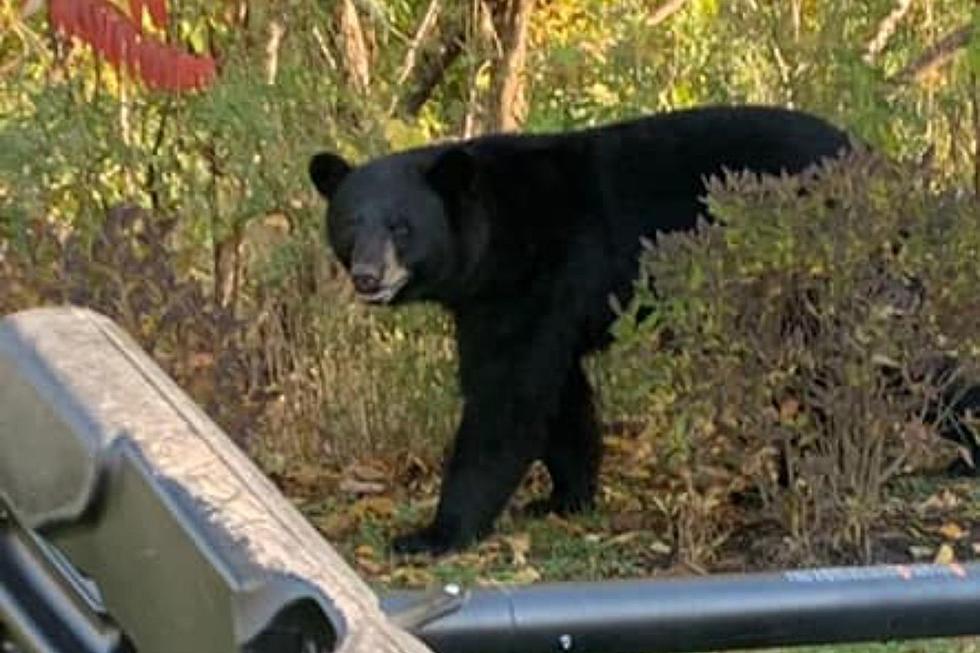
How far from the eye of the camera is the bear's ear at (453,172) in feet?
24.6

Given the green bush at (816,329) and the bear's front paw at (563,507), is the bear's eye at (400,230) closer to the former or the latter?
the green bush at (816,329)

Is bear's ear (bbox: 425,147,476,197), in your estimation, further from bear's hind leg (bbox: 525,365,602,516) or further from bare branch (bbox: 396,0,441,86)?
bare branch (bbox: 396,0,441,86)

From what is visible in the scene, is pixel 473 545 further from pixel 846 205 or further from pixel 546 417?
pixel 846 205

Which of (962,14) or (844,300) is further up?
(962,14)

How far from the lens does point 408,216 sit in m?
7.49

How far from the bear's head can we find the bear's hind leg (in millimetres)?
623

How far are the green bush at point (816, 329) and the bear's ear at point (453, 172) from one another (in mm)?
783

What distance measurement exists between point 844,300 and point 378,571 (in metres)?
1.65

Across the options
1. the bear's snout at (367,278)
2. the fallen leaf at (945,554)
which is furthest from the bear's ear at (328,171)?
the fallen leaf at (945,554)

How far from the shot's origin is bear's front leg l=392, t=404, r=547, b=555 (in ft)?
24.5

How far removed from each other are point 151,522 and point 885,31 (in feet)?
29.8

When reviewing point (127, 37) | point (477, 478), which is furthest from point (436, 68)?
point (127, 37)

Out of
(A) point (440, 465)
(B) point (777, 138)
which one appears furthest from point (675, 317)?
(A) point (440, 465)

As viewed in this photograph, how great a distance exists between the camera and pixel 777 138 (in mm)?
7734
